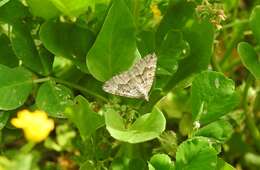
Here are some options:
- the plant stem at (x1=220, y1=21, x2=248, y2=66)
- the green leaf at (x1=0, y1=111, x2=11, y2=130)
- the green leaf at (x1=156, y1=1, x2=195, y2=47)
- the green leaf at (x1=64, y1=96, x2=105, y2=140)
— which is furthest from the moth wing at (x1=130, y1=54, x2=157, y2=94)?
the plant stem at (x1=220, y1=21, x2=248, y2=66)

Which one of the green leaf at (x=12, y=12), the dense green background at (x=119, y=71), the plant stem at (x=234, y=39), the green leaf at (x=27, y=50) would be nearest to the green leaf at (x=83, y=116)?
the dense green background at (x=119, y=71)

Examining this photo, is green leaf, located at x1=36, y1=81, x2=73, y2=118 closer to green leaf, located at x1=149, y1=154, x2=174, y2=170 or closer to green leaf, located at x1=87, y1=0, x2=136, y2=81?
green leaf, located at x1=87, y1=0, x2=136, y2=81

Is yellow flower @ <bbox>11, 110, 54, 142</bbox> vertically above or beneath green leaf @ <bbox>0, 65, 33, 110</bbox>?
above

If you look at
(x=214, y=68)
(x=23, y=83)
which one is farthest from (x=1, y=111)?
(x=214, y=68)

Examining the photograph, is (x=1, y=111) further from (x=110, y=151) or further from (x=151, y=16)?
(x=151, y=16)

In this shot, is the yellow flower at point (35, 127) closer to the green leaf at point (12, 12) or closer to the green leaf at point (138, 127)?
the green leaf at point (138, 127)

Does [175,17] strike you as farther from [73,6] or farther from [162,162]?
[162,162]
